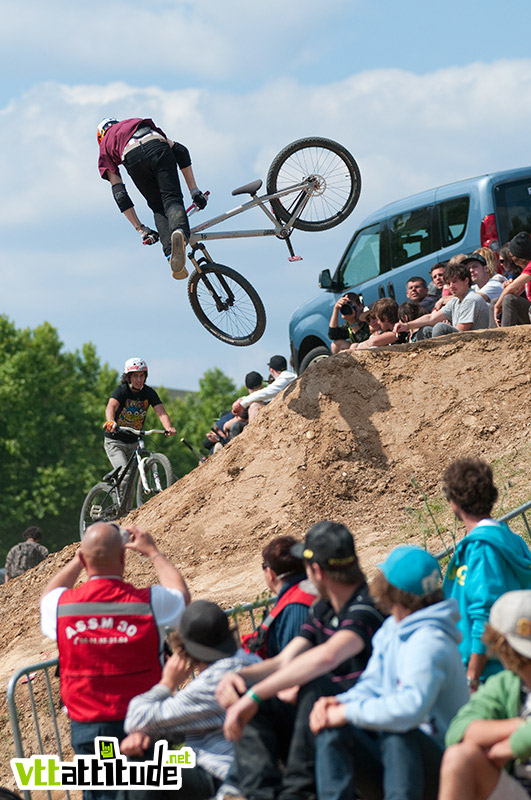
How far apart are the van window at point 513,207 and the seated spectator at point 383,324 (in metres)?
1.67

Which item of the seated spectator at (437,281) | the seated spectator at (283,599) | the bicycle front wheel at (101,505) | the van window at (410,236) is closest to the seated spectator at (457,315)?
the seated spectator at (437,281)

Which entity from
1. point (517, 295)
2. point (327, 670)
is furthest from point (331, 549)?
point (517, 295)

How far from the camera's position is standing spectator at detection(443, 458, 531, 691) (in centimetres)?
448

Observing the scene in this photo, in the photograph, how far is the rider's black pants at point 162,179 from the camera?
9375 millimetres

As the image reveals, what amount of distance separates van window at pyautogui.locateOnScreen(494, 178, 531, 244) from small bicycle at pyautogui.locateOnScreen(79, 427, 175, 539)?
202 inches

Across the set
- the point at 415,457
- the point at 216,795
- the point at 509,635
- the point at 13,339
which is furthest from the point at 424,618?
the point at 13,339

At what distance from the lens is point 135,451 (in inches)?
501

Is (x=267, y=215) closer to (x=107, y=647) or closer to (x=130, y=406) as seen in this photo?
(x=130, y=406)

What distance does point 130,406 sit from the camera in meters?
12.5

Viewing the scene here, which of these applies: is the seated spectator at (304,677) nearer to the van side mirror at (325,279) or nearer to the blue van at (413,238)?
the blue van at (413,238)

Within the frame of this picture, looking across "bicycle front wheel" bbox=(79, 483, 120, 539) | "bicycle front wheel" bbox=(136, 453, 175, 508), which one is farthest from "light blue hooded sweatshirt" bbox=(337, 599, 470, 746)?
"bicycle front wheel" bbox=(79, 483, 120, 539)

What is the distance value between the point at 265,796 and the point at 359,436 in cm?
754

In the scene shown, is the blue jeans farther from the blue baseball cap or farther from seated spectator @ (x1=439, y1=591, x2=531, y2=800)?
the blue baseball cap

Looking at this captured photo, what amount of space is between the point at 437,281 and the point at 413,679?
8.36 meters
